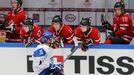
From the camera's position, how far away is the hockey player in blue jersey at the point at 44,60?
6594mm

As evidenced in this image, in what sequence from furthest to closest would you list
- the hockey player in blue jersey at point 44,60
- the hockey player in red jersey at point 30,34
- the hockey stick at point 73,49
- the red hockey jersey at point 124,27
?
the red hockey jersey at point 124,27 < the hockey player in red jersey at point 30,34 < the hockey stick at point 73,49 < the hockey player in blue jersey at point 44,60

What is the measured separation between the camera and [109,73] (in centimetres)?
766

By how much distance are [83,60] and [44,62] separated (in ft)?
3.79

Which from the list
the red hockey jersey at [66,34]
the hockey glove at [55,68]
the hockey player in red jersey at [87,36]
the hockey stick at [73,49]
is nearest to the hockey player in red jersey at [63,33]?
the red hockey jersey at [66,34]

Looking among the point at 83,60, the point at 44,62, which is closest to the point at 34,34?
the point at 83,60

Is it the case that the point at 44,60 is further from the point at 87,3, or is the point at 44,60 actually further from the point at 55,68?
the point at 87,3

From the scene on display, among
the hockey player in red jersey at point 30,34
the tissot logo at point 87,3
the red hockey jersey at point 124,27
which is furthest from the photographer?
the tissot logo at point 87,3

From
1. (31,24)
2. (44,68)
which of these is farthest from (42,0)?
(44,68)

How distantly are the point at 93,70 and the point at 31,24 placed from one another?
0.95 metres

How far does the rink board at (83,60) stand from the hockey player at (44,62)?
3.16ft

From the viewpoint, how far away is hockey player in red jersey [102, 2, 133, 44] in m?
7.82

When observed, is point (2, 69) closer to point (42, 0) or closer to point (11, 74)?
point (11, 74)

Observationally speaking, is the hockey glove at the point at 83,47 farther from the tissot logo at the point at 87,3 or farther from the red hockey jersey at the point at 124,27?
the tissot logo at the point at 87,3

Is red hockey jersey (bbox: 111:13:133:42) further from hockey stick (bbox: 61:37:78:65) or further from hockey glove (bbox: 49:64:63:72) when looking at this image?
hockey glove (bbox: 49:64:63:72)
